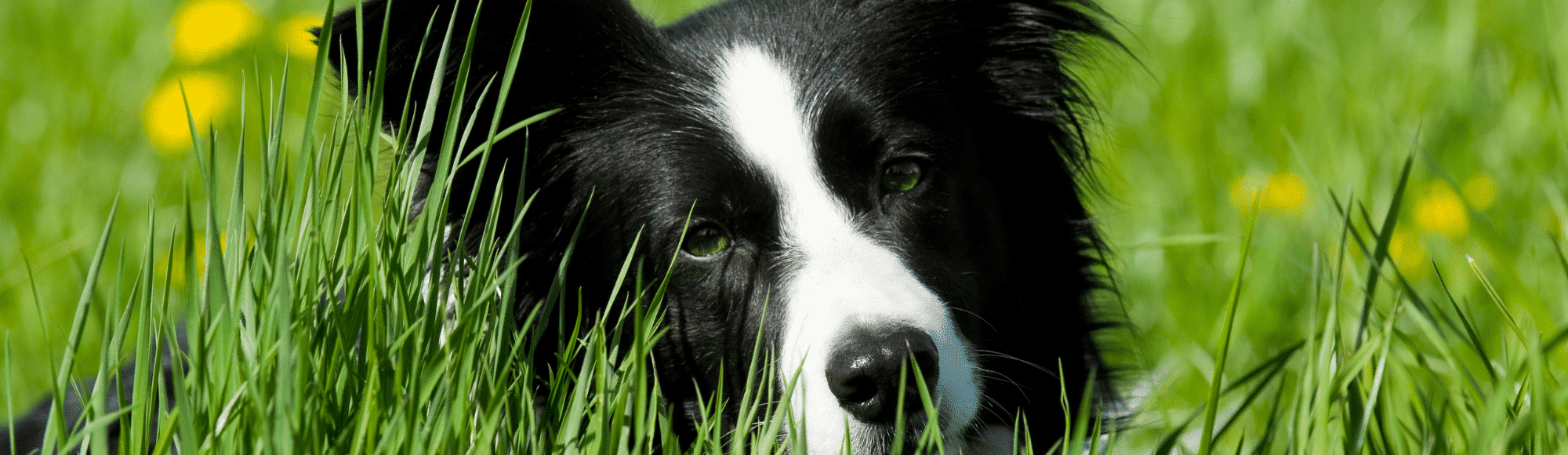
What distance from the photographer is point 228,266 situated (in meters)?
1.32

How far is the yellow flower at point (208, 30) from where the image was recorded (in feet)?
11.6

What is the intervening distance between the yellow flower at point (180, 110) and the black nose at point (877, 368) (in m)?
2.42

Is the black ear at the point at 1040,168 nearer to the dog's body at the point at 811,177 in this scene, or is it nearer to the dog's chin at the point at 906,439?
the dog's body at the point at 811,177

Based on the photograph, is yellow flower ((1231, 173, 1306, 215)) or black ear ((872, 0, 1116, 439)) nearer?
black ear ((872, 0, 1116, 439))

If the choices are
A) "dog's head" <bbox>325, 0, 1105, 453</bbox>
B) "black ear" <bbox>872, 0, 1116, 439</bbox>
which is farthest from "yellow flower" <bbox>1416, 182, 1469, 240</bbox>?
"dog's head" <bbox>325, 0, 1105, 453</bbox>

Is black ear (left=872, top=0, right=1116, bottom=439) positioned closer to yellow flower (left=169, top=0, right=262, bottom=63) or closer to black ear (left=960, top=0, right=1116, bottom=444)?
black ear (left=960, top=0, right=1116, bottom=444)

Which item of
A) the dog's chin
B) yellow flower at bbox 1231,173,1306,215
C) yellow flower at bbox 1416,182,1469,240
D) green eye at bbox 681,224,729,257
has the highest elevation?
yellow flower at bbox 1231,173,1306,215

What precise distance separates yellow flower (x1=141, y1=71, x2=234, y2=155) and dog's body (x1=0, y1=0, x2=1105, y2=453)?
183cm

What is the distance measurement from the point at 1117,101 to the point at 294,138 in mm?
2711

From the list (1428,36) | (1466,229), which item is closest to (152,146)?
(1466,229)

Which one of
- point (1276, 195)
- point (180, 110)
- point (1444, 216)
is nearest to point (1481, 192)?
point (1444, 216)

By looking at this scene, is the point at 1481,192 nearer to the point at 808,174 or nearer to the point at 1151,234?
the point at 1151,234

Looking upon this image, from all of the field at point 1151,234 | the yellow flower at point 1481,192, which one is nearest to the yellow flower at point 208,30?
the field at point 1151,234

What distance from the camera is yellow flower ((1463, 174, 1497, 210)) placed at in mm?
2541
